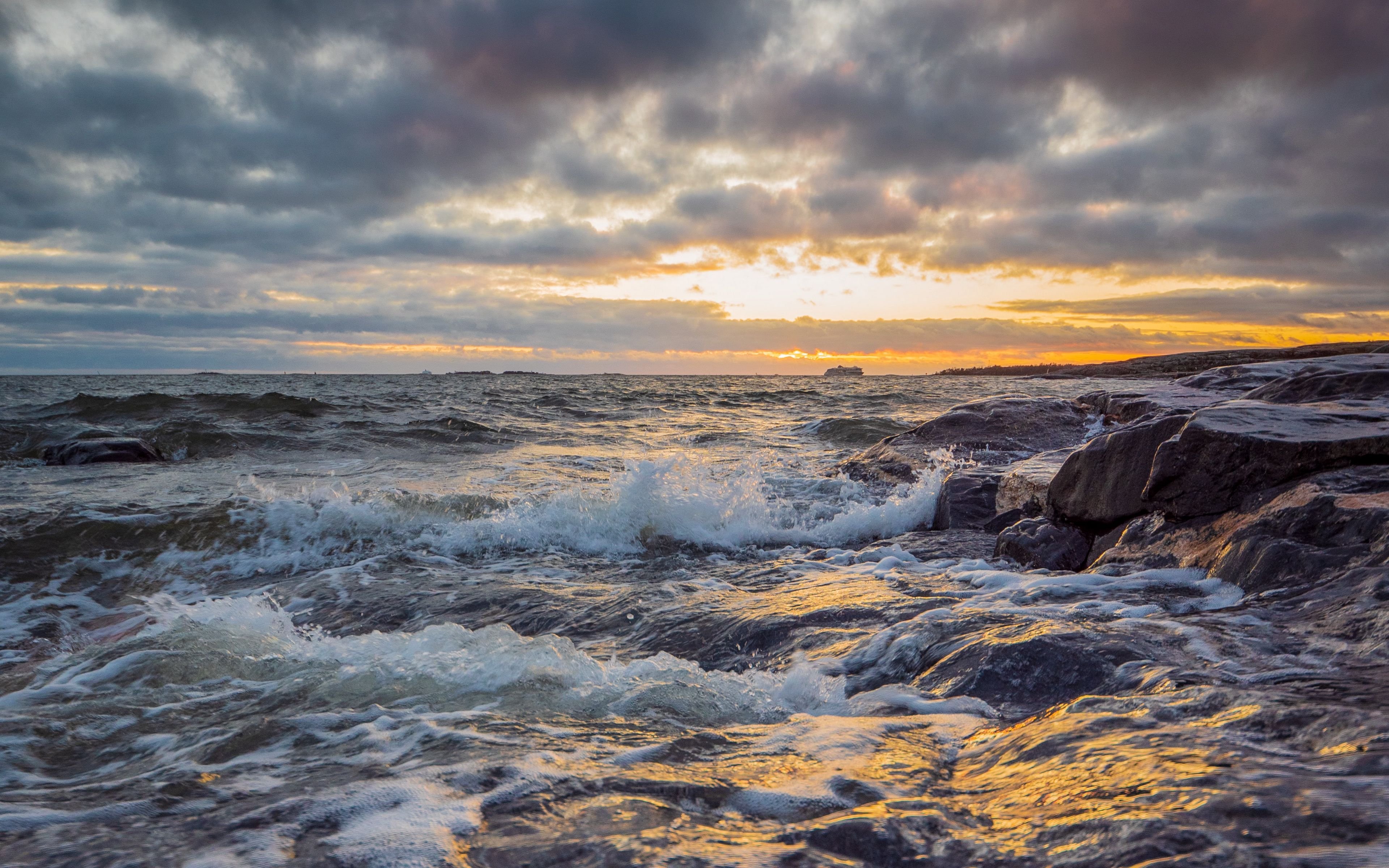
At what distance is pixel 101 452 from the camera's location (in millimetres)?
11727

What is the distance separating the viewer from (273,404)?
66.6ft

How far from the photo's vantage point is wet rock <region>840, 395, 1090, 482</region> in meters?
9.57

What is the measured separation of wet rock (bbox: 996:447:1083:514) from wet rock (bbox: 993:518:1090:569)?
1.96 feet

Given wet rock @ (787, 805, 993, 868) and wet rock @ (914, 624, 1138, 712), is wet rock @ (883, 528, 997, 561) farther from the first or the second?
wet rock @ (787, 805, 993, 868)

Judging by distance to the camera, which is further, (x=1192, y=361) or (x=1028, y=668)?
(x=1192, y=361)

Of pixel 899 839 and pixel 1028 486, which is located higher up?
pixel 1028 486

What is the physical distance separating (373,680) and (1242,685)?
3.69m

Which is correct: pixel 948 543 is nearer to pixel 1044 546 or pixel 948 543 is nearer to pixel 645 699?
pixel 1044 546

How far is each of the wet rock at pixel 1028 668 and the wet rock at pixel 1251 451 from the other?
172 centimetres

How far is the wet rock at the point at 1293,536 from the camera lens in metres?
3.34

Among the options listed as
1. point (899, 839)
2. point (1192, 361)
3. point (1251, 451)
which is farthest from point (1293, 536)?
point (1192, 361)

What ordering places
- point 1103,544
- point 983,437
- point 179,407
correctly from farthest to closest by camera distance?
point 179,407 → point 983,437 → point 1103,544

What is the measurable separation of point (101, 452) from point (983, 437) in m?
14.0

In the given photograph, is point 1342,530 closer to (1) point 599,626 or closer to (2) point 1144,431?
(2) point 1144,431
